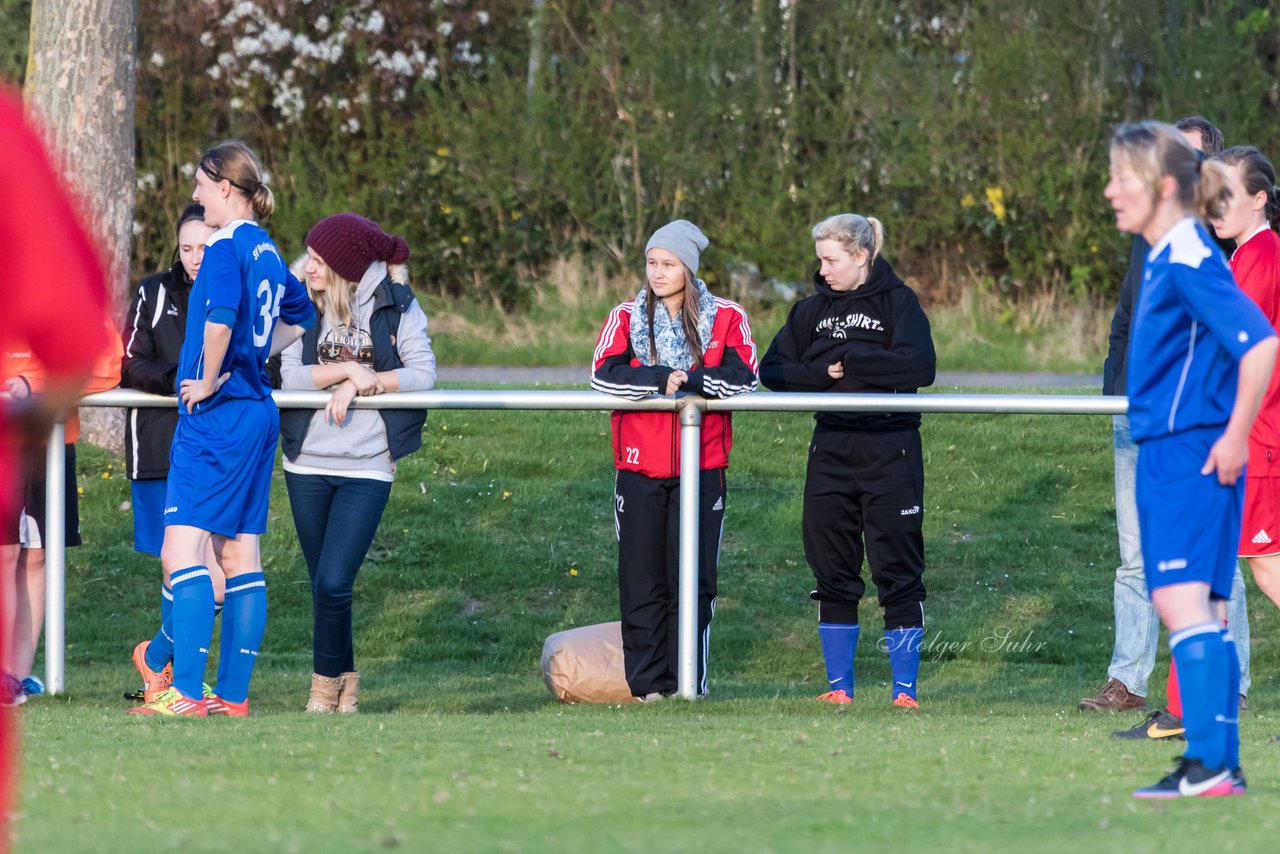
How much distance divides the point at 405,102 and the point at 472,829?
59.6 feet

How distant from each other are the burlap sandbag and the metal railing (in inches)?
11.1

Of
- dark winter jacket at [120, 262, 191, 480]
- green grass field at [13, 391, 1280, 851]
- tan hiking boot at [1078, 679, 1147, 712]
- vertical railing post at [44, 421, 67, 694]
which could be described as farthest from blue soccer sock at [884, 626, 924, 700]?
vertical railing post at [44, 421, 67, 694]

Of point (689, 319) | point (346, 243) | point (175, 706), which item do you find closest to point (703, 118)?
point (689, 319)

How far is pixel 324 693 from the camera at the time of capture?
6.95 metres

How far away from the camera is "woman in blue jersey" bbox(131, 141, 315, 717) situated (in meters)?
6.31

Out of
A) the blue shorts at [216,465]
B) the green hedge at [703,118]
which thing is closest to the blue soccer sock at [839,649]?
the blue shorts at [216,465]

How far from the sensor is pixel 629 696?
284 inches

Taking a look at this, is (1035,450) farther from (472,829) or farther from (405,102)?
(405,102)

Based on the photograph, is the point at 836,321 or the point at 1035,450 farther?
the point at 1035,450

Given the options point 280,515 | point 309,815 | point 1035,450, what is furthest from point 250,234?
point 1035,450

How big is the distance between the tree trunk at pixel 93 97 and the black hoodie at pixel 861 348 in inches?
228

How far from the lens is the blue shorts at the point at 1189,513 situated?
15.0 ft

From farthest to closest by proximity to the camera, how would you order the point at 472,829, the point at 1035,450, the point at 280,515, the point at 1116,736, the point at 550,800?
1. the point at 1035,450
2. the point at 280,515
3. the point at 1116,736
4. the point at 550,800
5. the point at 472,829

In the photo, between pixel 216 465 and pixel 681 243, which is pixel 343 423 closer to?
pixel 216 465
